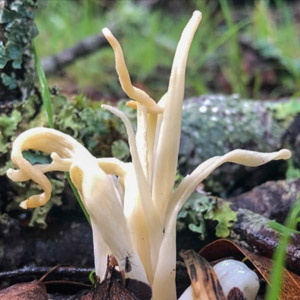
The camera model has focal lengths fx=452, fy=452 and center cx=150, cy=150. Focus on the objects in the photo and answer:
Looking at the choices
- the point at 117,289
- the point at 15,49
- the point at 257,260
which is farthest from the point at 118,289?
the point at 15,49

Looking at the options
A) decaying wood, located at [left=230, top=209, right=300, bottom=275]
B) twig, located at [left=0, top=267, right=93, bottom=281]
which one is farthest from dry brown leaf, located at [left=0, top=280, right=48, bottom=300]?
decaying wood, located at [left=230, top=209, right=300, bottom=275]

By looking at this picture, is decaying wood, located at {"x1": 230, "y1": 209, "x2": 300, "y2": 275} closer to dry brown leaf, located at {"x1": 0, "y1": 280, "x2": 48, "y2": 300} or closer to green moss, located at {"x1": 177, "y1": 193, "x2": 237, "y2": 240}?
green moss, located at {"x1": 177, "y1": 193, "x2": 237, "y2": 240}

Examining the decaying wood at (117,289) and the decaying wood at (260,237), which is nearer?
the decaying wood at (117,289)

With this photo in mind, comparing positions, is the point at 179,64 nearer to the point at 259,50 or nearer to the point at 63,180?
the point at 63,180

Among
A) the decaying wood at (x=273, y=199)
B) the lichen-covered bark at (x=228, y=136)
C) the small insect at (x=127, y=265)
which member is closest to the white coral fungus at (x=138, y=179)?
the small insect at (x=127, y=265)

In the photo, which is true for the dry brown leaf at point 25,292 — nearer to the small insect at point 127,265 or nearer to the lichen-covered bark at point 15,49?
the small insect at point 127,265

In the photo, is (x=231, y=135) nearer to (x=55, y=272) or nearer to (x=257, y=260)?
(x=257, y=260)
